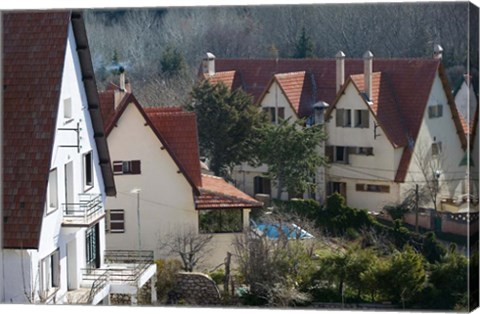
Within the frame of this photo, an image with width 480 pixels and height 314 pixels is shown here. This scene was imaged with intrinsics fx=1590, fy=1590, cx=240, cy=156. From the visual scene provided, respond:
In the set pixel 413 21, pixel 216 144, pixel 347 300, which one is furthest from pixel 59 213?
pixel 413 21

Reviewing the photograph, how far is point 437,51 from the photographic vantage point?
69.1ft

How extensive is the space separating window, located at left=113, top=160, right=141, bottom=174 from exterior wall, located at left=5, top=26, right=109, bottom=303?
0.90 feet

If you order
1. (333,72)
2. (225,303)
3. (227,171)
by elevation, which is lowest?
(225,303)

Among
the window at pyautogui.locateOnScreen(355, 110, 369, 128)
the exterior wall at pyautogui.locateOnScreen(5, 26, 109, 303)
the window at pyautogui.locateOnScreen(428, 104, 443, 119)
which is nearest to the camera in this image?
the exterior wall at pyautogui.locateOnScreen(5, 26, 109, 303)

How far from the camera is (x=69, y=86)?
2152 centimetres

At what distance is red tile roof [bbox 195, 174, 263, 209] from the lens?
2211 cm

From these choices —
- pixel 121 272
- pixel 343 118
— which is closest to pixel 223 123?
pixel 343 118

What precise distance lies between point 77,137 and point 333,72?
11.8ft

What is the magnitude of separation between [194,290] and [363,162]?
2.90 meters

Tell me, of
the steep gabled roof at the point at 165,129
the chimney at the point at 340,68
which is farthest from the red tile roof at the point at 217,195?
the chimney at the point at 340,68

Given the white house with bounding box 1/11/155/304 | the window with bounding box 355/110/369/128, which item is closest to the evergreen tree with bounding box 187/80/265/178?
the window with bounding box 355/110/369/128

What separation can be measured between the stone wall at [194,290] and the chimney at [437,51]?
14.2ft

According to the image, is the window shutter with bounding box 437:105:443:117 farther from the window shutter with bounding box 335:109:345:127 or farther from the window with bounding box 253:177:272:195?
the window with bounding box 253:177:272:195

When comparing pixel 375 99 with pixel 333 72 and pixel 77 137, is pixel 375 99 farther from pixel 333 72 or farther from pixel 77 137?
pixel 77 137
